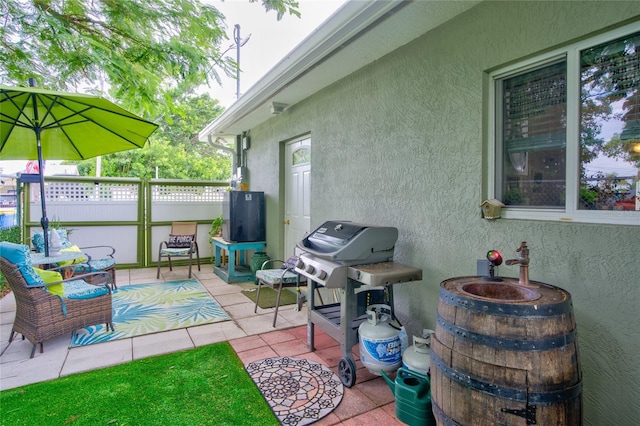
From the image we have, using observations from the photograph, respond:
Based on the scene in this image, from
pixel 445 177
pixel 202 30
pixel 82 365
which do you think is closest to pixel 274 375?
pixel 82 365

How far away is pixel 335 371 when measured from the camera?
108 inches

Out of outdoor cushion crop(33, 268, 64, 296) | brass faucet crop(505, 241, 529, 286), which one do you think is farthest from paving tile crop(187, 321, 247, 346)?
brass faucet crop(505, 241, 529, 286)

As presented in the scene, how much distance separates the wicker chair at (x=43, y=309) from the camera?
2.96 meters

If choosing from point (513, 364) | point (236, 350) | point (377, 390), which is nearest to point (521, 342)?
point (513, 364)

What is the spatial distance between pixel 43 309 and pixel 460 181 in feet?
12.1

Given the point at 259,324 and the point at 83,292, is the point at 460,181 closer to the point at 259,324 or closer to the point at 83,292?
the point at 259,324

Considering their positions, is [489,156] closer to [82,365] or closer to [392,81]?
[392,81]

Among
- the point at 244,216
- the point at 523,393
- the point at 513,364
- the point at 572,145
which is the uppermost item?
the point at 572,145

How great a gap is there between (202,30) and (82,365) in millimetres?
3309

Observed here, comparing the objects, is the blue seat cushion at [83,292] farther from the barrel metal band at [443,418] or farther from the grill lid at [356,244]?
the barrel metal band at [443,418]

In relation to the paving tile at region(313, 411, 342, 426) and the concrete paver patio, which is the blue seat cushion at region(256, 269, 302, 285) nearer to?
the concrete paver patio

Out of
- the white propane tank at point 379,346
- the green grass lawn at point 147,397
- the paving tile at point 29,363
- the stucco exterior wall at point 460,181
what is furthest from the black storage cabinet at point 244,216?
the white propane tank at point 379,346

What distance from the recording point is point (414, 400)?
195 cm

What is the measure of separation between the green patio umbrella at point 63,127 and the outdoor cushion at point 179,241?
8.00ft
